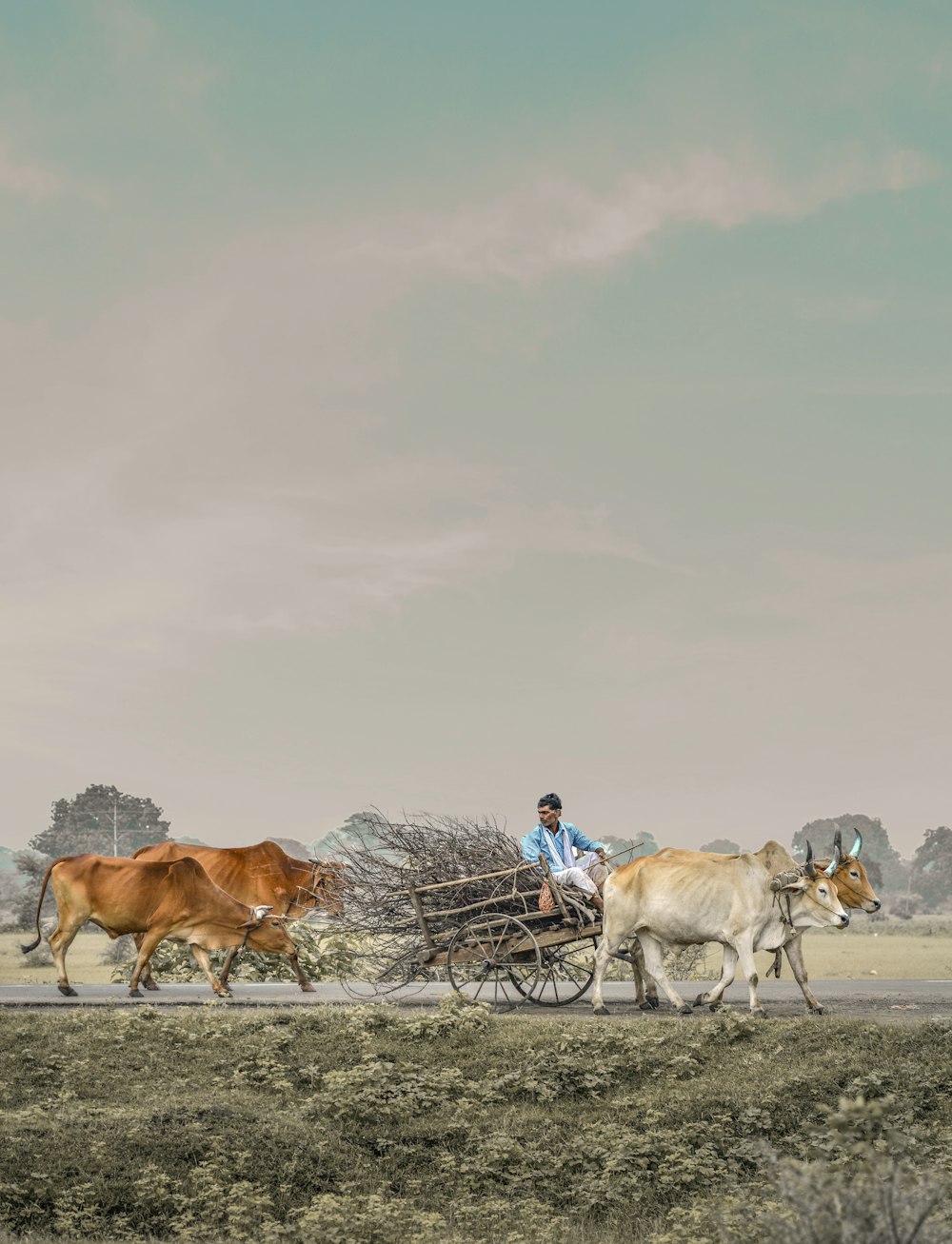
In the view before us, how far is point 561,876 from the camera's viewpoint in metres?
14.4

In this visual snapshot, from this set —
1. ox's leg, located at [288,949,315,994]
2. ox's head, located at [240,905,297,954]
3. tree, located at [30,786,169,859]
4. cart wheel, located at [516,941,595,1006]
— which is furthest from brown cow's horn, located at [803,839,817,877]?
tree, located at [30,786,169,859]

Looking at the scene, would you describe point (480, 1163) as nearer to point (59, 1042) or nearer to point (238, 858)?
point (59, 1042)

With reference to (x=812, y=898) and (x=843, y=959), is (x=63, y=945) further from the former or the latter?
(x=843, y=959)

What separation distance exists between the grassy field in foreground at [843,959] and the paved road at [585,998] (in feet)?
8.12

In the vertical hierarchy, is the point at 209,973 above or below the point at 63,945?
below

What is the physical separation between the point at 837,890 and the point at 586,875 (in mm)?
2526

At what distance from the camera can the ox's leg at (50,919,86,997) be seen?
1706 centimetres

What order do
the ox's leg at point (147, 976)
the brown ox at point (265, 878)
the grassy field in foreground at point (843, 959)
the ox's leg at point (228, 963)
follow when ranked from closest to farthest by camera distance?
the ox's leg at point (228, 963) → the ox's leg at point (147, 976) → the brown ox at point (265, 878) → the grassy field in foreground at point (843, 959)

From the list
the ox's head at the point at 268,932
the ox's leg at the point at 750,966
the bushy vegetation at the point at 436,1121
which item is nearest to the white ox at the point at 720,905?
the ox's leg at the point at 750,966

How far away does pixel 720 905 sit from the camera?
540 inches

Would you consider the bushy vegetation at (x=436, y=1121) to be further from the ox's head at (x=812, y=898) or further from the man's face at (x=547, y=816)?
the man's face at (x=547, y=816)

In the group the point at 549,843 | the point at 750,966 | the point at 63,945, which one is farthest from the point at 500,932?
the point at 63,945

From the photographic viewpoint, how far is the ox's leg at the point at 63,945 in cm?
1706

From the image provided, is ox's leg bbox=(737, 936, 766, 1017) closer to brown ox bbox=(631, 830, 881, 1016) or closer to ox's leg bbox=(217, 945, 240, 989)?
brown ox bbox=(631, 830, 881, 1016)
